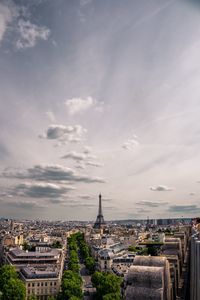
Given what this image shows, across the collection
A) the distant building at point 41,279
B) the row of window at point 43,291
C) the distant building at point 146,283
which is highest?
the distant building at point 146,283

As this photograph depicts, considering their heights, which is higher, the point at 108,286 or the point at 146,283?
the point at 146,283

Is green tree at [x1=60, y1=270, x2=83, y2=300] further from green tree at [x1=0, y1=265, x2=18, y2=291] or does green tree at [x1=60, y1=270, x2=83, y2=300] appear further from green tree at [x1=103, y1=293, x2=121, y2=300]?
green tree at [x1=0, y1=265, x2=18, y2=291]

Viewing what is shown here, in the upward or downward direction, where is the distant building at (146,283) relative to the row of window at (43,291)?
upward

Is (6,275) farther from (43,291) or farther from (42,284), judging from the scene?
(43,291)

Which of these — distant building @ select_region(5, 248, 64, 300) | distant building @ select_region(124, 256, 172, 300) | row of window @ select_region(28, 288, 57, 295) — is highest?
distant building @ select_region(124, 256, 172, 300)

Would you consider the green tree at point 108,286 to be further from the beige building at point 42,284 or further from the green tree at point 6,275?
the green tree at point 6,275

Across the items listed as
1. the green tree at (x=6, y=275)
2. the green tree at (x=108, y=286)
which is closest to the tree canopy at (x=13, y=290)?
the green tree at (x=6, y=275)

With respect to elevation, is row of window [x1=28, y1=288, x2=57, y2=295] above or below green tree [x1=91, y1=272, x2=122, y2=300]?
below

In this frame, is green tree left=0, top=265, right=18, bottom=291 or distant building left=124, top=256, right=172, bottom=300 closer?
distant building left=124, top=256, right=172, bottom=300

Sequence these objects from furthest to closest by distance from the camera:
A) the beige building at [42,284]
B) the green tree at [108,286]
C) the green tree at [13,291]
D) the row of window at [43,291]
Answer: the beige building at [42,284]
the row of window at [43,291]
the green tree at [108,286]
the green tree at [13,291]

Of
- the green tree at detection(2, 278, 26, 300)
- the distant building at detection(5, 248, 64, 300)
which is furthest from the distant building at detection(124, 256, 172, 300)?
the distant building at detection(5, 248, 64, 300)

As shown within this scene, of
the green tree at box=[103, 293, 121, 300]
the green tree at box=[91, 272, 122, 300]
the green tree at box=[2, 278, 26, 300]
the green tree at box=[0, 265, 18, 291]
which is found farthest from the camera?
the green tree at box=[0, 265, 18, 291]

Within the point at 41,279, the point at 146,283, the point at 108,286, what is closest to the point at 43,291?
the point at 41,279
